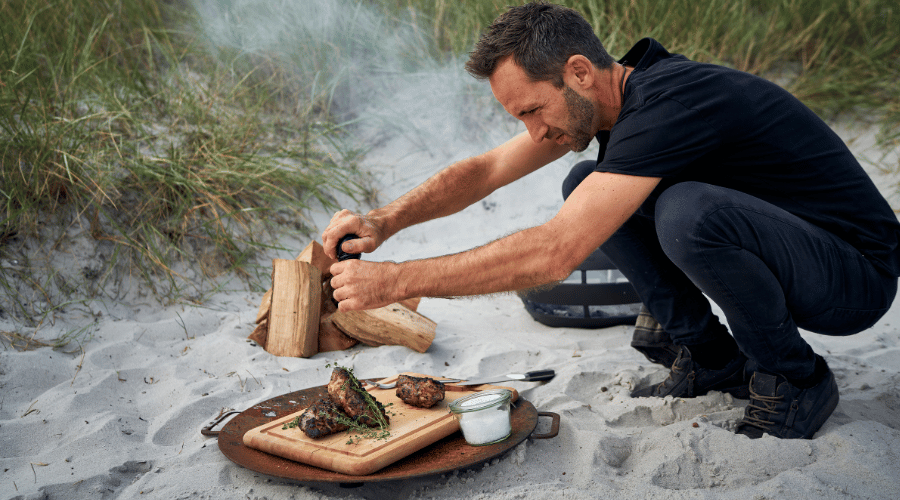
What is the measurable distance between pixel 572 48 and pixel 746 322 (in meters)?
1.10

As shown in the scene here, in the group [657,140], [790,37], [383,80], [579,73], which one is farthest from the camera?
[383,80]

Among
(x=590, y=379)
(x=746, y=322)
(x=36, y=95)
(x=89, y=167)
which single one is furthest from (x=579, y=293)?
(x=36, y=95)

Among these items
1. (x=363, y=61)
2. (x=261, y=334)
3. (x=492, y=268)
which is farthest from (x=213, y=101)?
(x=492, y=268)

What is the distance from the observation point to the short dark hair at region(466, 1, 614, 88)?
1904 millimetres

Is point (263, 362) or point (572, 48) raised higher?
point (572, 48)

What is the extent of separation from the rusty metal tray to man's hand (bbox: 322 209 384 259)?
641 millimetres

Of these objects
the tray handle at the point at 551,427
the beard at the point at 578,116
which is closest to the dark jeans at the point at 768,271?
the beard at the point at 578,116

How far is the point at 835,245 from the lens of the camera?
6.28ft

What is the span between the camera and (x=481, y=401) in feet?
5.95

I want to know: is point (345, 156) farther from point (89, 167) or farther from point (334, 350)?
point (334, 350)

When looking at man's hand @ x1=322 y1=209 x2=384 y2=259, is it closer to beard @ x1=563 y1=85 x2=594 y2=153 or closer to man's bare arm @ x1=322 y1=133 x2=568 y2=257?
man's bare arm @ x1=322 y1=133 x2=568 y2=257

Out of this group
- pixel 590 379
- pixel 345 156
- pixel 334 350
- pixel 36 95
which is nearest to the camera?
pixel 590 379

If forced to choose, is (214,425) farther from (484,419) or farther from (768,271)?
(768,271)

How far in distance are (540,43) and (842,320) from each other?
1.42 m
